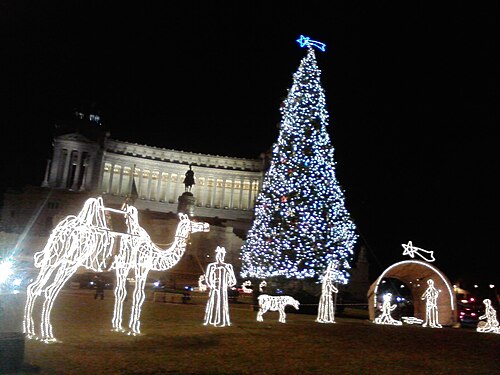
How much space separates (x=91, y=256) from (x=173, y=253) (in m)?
3.24

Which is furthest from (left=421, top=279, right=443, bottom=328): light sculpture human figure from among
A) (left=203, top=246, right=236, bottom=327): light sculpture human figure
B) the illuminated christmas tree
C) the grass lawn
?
(left=203, top=246, right=236, bottom=327): light sculpture human figure

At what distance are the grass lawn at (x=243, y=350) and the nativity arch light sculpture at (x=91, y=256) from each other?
2.53 feet

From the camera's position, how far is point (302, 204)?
33.9 meters

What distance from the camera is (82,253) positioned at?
43.3ft

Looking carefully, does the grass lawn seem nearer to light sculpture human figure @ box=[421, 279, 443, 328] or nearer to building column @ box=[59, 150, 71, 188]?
light sculpture human figure @ box=[421, 279, 443, 328]

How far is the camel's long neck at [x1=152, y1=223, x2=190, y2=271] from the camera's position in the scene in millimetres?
16266

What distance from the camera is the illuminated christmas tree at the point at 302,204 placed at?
33.3m

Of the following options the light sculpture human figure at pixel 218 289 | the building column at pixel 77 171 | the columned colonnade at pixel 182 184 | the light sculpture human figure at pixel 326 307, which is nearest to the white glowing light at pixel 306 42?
the light sculpture human figure at pixel 326 307

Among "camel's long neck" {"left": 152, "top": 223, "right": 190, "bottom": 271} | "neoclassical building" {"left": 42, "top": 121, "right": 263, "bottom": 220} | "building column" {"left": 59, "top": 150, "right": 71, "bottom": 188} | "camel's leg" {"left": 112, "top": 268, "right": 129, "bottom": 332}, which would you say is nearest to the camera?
"camel's leg" {"left": 112, "top": 268, "right": 129, "bottom": 332}

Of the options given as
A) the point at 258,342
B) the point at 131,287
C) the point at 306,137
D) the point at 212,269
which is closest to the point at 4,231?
the point at 131,287

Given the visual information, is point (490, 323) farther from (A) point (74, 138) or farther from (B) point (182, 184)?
(A) point (74, 138)

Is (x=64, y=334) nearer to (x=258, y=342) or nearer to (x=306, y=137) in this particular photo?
(x=258, y=342)

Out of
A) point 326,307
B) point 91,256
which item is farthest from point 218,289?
point 326,307

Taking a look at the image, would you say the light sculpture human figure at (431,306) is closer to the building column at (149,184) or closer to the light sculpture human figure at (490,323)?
the light sculpture human figure at (490,323)
